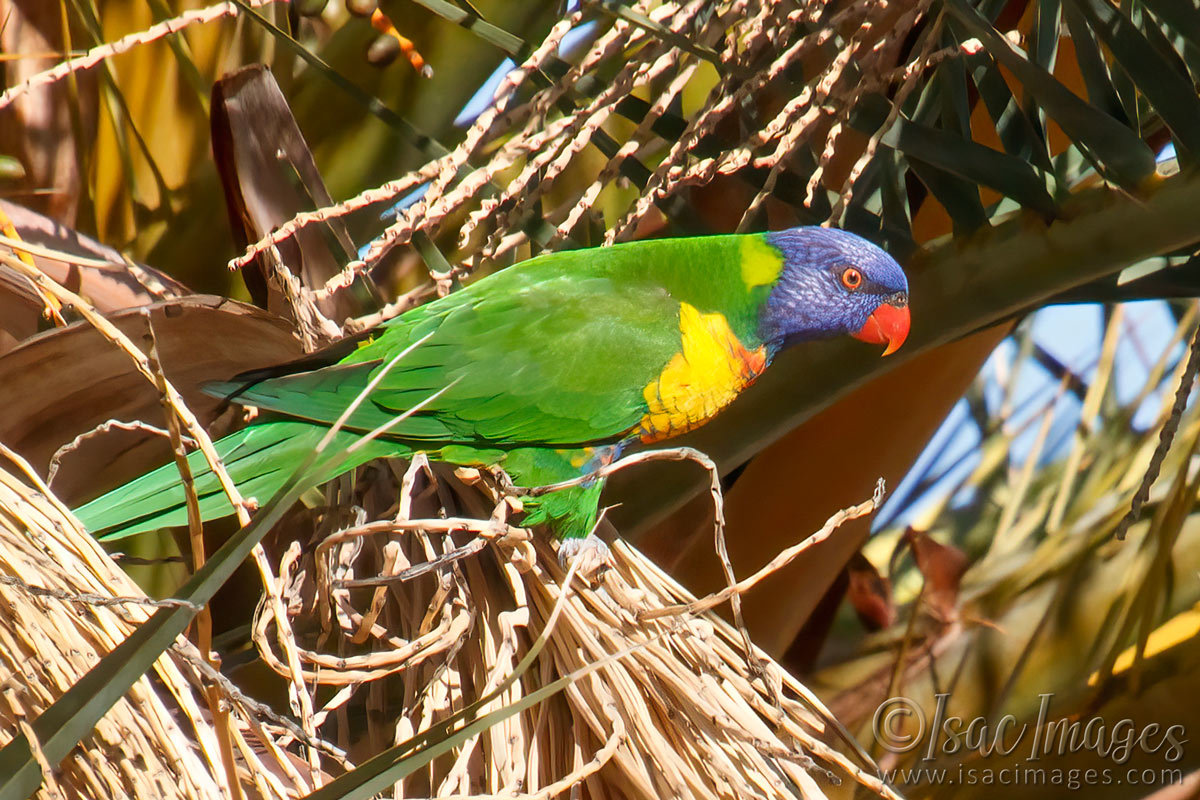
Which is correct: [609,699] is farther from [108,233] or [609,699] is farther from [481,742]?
[108,233]

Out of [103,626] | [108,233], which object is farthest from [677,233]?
[103,626]

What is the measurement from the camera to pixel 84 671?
51 cm

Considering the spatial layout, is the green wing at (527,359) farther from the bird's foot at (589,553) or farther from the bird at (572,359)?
the bird's foot at (589,553)

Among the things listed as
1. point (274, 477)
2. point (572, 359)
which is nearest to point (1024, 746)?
point (572, 359)

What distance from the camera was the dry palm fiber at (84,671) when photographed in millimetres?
482

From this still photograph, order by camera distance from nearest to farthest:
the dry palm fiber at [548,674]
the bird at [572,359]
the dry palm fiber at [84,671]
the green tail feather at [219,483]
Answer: the dry palm fiber at [84,671]
the dry palm fiber at [548,674]
the green tail feather at [219,483]
the bird at [572,359]

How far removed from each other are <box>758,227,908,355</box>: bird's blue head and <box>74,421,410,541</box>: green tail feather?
1.55 feet

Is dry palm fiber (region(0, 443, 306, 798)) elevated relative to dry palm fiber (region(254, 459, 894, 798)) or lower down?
elevated

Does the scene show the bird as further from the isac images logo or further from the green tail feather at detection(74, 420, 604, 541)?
the isac images logo

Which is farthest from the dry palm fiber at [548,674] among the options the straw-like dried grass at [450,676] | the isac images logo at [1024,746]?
the isac images logo at [1024,746]

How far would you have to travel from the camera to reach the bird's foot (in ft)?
2.65

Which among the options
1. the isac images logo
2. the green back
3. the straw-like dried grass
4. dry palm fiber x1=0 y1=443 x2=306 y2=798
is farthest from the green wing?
the isac images logo

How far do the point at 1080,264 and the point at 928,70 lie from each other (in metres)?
0.41

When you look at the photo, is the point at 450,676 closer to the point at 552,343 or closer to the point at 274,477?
the point at 274,477
